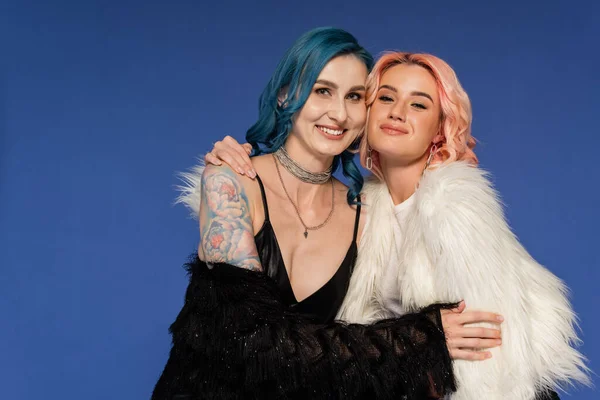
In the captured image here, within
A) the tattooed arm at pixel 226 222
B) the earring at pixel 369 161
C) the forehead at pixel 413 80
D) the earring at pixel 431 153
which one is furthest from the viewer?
the earring at pixel 369 161

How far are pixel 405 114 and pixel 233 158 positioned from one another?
76 cm

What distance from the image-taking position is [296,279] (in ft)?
9.67

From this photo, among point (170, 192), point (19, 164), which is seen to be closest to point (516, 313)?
point (170, 192)

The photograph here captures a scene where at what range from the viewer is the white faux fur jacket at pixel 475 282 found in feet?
8.93

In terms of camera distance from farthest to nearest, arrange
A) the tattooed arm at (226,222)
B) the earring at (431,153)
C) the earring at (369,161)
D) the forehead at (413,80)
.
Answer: the earring at (369,161) < the earring at (431,153) < the forehead at (413,80) < the tattooed arm at (226,222)

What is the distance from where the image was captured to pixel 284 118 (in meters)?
3.04

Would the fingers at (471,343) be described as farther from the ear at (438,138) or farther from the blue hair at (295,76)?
the blue hair at (295,76)

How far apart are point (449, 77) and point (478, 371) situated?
124 cm

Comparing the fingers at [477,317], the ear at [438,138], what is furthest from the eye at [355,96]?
the fingers at [477,317]

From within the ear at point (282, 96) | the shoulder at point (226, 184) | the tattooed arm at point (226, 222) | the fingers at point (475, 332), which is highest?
the ear at point (282, 96)

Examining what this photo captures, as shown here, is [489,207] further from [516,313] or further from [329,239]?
[329,239]

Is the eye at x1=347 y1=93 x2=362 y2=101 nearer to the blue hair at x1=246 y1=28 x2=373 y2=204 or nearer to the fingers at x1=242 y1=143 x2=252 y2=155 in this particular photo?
the blue hair at x1=246 y1=28 x2=373 y2=204

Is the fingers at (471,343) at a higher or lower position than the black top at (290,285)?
lower

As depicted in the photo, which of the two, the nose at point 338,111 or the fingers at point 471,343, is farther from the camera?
the nose at point 338,111
